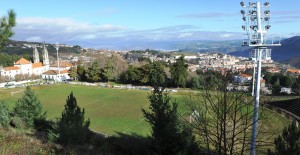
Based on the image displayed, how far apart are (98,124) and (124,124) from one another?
2.39m

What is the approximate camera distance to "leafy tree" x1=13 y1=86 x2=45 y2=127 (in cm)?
2053

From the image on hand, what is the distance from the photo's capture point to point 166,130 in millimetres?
10297

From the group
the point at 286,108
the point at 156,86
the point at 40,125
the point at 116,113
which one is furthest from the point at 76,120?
the point at 116,113

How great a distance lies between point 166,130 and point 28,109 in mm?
13980

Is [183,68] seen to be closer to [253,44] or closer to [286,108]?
[286,108]

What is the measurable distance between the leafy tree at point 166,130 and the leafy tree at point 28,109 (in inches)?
494

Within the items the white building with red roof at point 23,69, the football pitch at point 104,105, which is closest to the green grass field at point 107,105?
the football pitch at point 104,105

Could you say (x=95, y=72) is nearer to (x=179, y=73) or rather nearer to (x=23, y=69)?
(x=179, y=73)

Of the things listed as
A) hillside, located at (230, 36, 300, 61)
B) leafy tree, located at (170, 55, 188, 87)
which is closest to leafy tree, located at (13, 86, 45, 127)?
leafy tree, located at (170, 55, 188, 87)

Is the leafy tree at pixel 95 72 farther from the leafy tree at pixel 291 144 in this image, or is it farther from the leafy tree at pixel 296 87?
the leafy tree at pixel 291 144

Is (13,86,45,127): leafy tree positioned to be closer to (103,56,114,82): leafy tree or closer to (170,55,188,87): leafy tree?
(170,55,188,87): leafy tree

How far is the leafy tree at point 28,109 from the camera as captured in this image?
20527mm

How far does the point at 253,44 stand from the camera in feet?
40.0

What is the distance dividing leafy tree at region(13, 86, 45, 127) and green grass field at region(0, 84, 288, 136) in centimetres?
556
